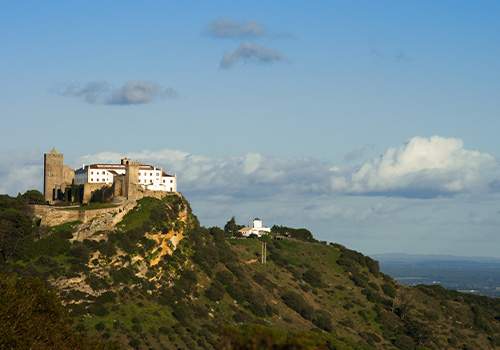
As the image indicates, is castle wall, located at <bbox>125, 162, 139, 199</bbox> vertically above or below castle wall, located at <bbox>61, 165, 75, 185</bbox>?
below

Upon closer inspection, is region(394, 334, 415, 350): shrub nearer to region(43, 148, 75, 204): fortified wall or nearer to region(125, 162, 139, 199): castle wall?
region(125, 162, 139, 199): castle wall

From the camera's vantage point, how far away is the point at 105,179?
4594 inches

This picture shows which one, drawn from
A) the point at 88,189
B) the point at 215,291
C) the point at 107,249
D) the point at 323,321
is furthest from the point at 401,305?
the point at 88,189

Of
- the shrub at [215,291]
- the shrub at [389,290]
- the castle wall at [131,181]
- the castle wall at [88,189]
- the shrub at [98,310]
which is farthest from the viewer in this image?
the shrub at [389,290]

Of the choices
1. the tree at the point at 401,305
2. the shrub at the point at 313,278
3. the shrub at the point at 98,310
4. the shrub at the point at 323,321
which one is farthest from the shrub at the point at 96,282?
the tree at the point at 401,305

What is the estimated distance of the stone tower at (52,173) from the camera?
121m

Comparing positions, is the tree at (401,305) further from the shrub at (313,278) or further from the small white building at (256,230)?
the small white building at (256,230)

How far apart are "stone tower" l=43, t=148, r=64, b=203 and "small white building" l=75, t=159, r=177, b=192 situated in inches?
126

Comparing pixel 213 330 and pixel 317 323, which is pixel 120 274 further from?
pixel 317 323

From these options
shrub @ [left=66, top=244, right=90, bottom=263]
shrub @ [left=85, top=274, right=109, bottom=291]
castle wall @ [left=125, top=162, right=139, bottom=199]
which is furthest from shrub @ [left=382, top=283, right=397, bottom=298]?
shrub @ [left=66, top=244, right=90, bottom=263]

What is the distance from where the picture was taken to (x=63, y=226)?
319ft

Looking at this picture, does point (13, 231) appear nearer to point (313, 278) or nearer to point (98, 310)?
point (98, 310)

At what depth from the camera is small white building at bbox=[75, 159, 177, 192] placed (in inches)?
4599

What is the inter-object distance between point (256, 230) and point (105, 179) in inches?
2161
